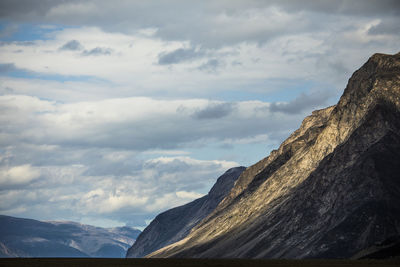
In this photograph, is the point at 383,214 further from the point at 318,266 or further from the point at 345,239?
the point at 318,266

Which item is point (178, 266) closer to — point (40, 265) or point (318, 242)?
point (40, 265)

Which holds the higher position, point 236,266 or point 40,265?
point 40,265

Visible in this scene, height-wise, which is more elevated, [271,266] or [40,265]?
[40,265]

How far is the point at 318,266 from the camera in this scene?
95000 mm

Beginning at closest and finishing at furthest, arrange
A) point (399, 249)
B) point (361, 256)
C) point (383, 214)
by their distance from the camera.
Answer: point (399, 249) < point (361, 256) < point (383, 214)

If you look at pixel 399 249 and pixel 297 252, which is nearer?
pixel 399 249

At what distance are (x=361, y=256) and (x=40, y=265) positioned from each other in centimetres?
7195

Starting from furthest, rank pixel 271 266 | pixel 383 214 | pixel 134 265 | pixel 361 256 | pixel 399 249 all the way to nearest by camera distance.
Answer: pixel 383 214, pixel 361 256, pixel 399 249, pixel 134 265, pixel 271 266

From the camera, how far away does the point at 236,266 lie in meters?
94.6

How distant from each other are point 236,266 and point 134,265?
17.9 meters

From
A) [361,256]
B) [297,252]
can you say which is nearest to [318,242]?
[297,252]

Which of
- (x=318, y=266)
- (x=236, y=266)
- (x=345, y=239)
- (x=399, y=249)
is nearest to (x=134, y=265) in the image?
(x=236, y=266)

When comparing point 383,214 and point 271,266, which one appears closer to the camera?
point 271,266

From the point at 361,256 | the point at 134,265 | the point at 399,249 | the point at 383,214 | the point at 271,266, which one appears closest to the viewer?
the point at 271,266
